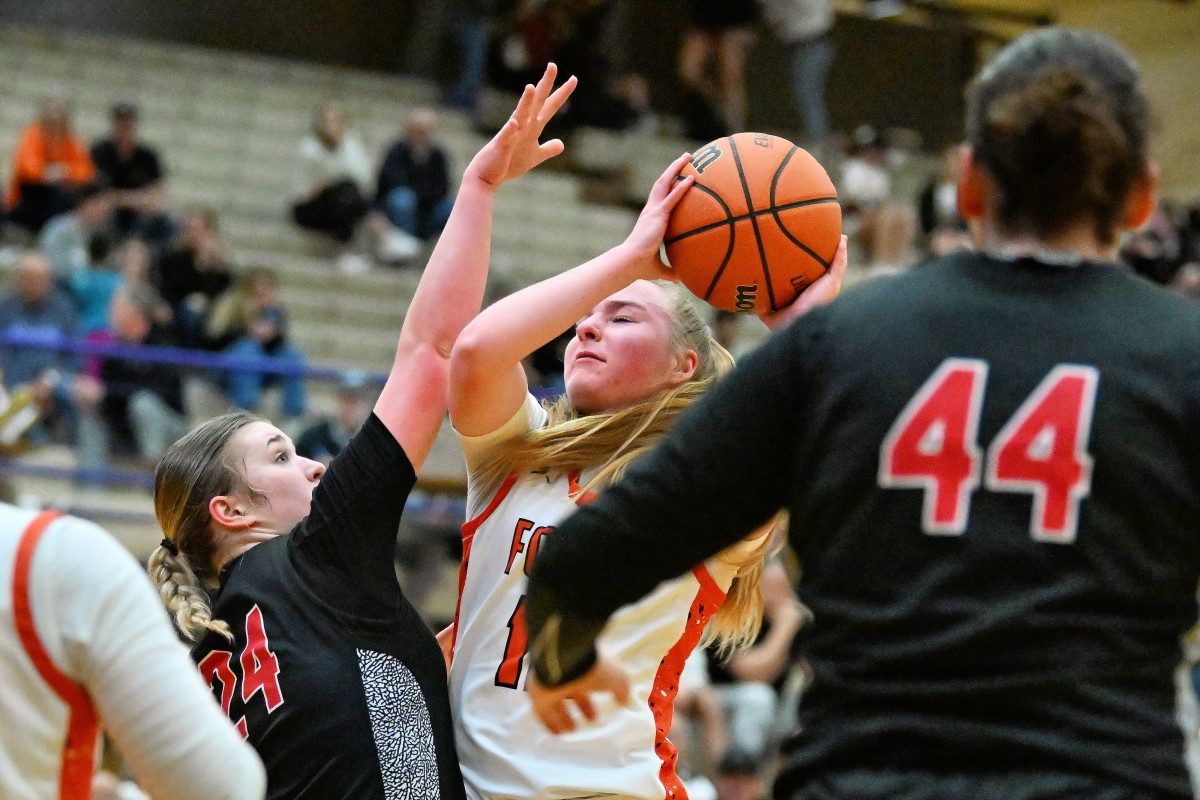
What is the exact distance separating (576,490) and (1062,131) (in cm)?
172

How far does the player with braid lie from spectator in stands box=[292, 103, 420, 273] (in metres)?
10.4

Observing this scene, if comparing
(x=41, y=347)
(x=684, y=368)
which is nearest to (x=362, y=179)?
(x=41, y=347)

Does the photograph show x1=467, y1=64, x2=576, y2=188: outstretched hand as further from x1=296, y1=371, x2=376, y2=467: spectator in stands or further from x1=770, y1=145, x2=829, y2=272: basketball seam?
x1=296, y1=371, x2=376, y2=467: spectator in stands

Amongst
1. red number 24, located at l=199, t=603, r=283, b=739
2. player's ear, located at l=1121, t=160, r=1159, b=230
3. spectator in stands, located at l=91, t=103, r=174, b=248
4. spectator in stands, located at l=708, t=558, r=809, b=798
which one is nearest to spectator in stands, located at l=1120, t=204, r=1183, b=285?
spectator in stands, located at l=708, t=558, r=809, b=798

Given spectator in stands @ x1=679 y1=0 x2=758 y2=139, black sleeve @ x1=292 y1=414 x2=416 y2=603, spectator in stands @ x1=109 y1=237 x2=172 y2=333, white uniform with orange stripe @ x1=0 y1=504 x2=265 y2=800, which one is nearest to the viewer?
white uniform with orange stripe @ x1=0 y1=504 x2=265 y2=800

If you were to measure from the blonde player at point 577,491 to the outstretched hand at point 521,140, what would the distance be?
32cm

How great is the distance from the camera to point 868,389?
1.99m

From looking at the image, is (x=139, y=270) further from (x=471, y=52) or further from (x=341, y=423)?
(x=471, y=52)

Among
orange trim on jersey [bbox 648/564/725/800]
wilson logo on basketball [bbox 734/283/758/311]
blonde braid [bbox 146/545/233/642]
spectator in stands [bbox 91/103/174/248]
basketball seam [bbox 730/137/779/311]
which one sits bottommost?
spectator in stands [bbox 91/103/174/248]

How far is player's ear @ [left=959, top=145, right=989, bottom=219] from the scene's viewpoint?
2041 mm

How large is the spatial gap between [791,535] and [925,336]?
1.13 feet

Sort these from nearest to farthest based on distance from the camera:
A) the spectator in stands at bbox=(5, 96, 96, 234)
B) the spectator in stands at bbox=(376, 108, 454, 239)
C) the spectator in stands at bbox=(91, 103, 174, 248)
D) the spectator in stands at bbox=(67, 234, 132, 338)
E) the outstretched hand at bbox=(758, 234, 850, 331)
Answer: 1. the outstretched hand at bbox=(758, 234, 850, 331)
2. the spectator in stands at bbox=(67, 234, 132, 338)
3. the spectator in stands at bbox=(5, 96, 96, 234)
4. the spectator in stands at bbox=(91, 103, 174, 248)
5. the spectator in stands at bbox=(376, 108, 454, 239)

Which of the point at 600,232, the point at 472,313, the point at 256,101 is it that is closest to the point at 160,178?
the point at 256,101

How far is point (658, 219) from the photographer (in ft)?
10.6
